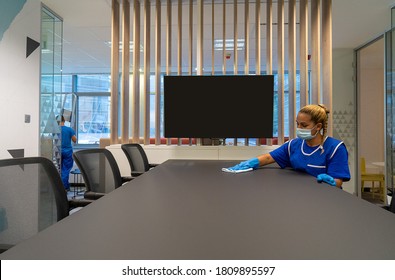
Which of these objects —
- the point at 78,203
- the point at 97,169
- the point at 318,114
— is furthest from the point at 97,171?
the point at 318,114

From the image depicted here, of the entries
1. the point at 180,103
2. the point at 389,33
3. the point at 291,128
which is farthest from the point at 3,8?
the point at 389,33

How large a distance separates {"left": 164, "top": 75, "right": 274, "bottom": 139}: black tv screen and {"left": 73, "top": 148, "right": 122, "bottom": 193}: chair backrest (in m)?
1.24

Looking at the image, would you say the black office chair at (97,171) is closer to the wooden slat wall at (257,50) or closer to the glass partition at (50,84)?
the wooden slat wall at (257,50)

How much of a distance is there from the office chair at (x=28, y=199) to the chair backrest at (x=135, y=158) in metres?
1.19

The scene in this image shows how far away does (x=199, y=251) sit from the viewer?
598 millimetres

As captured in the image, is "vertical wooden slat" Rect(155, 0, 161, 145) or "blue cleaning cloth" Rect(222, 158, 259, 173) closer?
"blue cleaning cloth" Rect(222, 158, 259, 173)

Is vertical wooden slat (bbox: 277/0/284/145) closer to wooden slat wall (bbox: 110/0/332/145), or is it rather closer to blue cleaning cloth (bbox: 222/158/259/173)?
wooden slat wall (bbox: 110/0/332/145)

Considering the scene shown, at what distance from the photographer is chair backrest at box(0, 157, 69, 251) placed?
1124 millimetres

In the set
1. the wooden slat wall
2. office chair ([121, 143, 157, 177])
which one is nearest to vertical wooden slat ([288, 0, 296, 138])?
the wooden slat wall

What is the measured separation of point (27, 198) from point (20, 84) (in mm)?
2422

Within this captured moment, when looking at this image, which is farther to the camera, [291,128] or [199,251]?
[291,128]

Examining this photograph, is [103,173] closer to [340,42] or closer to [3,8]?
[3,8]

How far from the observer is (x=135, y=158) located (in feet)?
9.04
